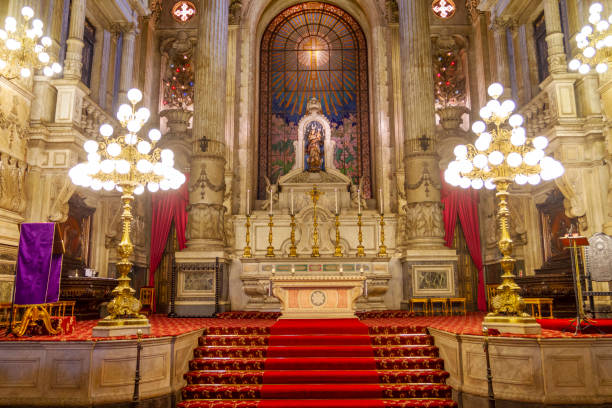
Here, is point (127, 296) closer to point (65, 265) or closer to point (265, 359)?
point (265, 359)

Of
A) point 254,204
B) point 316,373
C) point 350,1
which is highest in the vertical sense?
point 350,1

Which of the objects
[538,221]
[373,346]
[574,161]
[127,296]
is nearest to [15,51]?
[127,296]

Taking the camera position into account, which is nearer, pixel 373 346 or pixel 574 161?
pixel 373 346

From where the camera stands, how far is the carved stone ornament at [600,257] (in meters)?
7.48

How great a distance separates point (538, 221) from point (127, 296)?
35.0ft

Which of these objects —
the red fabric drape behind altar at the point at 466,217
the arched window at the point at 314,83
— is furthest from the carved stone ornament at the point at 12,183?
the red fabric drape behind altar at the point at 466,217

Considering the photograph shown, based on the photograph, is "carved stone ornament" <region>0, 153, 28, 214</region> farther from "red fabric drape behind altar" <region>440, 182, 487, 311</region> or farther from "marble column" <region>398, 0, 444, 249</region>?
"red fabric drape behind altar" <region>440, 182, 487, 311</region>

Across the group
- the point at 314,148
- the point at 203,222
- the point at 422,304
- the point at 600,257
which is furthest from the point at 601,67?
the point at 203,222

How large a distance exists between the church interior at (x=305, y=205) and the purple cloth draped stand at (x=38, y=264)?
0.10ft

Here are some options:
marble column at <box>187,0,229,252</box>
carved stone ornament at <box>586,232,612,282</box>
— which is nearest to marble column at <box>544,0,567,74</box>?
carved stone ornament at <box>586,232,612,282</box>

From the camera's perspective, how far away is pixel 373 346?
23.7ft

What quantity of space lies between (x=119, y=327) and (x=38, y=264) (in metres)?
1.58

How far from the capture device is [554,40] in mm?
10766

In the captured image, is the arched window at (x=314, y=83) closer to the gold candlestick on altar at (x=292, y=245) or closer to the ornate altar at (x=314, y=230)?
the ornate altar at (x=314, y=230)
